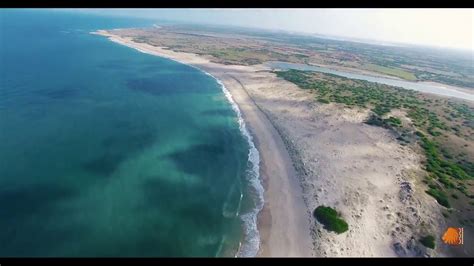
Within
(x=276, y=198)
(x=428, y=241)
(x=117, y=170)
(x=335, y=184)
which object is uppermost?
(x=428, y=241)

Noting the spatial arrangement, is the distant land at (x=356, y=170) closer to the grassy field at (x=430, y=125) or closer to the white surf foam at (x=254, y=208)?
the grassy field at (x=430, y=125)

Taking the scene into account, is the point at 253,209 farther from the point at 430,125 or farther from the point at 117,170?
the point at 430,125

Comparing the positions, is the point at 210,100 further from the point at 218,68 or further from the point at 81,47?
the point at 81,47

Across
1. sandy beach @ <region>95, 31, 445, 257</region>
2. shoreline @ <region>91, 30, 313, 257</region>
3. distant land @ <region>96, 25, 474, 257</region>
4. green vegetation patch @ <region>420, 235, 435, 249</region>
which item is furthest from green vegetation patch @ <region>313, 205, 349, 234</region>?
green vegetation patch @ <region>420, 235, 435, 249</region>

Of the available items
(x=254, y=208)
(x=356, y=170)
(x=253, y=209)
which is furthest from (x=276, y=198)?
(x=356, y=170)

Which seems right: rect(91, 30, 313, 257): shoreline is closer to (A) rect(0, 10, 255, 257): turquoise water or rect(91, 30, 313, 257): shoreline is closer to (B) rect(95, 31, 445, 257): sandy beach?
(B) rect(95, 31, 445, 257): sandy beach

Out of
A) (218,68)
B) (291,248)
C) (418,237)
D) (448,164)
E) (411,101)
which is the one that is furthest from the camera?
(218,68)
